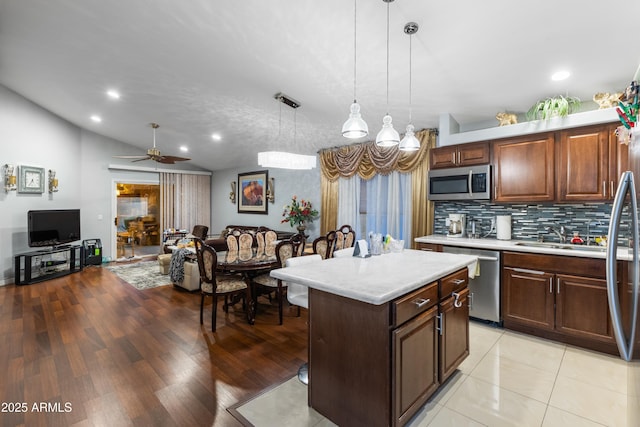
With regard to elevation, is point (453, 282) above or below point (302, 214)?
below

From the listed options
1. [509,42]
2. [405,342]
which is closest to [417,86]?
[509,42]

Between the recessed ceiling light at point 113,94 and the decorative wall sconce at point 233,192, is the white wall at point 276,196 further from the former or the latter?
the recessed ceiling light at point 113,94

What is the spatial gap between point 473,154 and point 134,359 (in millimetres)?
4139

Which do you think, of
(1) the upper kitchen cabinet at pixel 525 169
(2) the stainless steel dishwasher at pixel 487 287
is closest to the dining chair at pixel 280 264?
(2) the stainless steel dishwasher at pixel 487 287

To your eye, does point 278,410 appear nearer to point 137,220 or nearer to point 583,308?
point 583,308

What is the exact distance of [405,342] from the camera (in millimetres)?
1607

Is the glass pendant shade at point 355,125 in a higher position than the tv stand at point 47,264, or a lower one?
higher

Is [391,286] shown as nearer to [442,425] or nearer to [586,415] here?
[442,425]

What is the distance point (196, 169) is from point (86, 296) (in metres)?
5.11

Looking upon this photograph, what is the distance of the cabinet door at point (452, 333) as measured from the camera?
198 centimetres

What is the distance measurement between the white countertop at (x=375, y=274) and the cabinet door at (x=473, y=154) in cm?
159

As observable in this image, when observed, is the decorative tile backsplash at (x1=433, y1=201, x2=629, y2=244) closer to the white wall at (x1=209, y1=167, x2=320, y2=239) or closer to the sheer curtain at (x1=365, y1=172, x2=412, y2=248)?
the sheer curtain at (x1=365, y1=172, x2=412, y2=248)

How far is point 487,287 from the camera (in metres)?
3.19

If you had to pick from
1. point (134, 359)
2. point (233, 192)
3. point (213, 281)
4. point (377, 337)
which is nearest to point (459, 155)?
point (377, 337)
